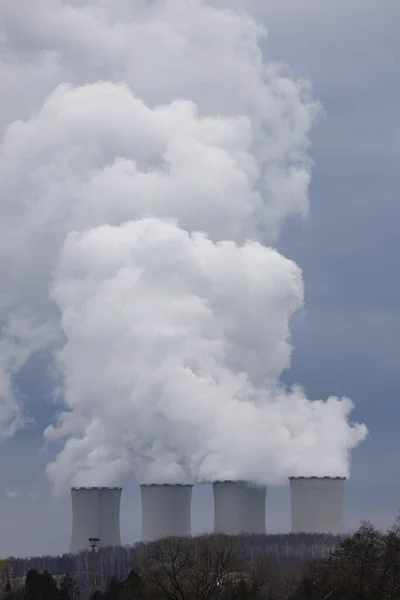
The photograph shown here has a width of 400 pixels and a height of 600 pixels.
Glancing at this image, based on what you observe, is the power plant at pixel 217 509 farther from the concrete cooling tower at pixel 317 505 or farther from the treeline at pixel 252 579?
the treeline at pixel 252 579

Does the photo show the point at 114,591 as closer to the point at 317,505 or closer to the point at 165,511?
the point at 165,511

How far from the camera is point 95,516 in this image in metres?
73.1

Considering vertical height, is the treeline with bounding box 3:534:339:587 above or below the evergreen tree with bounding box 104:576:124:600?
above

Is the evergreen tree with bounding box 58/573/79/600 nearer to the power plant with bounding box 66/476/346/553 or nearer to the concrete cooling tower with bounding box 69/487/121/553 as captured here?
the power plant with bounding box 66/476/346/553

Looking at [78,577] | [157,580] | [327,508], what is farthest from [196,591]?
[78,577]

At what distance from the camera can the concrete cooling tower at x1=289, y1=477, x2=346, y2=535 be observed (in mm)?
66562

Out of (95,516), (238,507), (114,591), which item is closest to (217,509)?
(238,507)

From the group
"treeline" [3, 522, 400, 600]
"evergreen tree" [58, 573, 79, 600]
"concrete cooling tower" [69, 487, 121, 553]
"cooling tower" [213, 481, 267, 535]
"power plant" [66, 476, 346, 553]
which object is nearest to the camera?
"treeline" [3, 522, 400, 600]

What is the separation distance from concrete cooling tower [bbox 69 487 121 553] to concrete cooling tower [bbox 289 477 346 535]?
12.4 metres

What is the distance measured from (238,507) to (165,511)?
4.75m

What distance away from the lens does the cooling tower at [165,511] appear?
6700 cm

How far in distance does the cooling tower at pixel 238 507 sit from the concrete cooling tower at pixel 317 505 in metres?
2.95

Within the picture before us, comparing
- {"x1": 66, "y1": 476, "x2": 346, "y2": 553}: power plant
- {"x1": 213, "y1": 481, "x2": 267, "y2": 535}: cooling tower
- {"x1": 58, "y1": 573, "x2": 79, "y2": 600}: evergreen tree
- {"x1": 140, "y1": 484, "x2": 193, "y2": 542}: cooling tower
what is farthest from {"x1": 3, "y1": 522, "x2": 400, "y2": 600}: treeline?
{"x1": 213, "y1": 481, "x2": 267, "y2": 535}: cooling tower

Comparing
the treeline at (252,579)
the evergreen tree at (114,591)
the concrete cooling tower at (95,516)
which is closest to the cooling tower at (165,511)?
the concrete cooling tower at (95,516)
